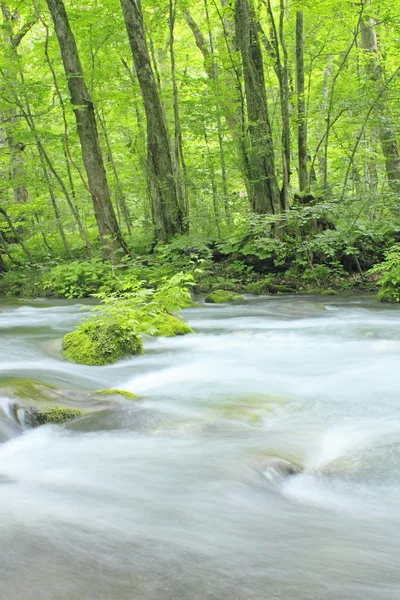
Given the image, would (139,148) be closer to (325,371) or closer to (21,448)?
(325,371)

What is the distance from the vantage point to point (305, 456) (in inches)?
125

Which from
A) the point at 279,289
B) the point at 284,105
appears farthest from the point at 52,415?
the point at 284,105

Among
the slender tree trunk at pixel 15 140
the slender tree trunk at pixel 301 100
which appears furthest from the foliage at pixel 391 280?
the slender tree trunk at pixel 15 140

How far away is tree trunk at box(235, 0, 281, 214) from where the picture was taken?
1089 cm

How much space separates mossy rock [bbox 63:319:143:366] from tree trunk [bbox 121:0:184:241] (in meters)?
6.86

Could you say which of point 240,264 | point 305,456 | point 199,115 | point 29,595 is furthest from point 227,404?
point 199,115

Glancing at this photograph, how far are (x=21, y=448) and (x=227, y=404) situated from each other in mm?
1637

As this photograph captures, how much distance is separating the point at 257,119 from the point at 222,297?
4.02 metres

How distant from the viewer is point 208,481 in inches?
113

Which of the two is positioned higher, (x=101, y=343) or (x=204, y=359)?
(x=101, y=343)

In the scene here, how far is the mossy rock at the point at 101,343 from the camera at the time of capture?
5602 mm

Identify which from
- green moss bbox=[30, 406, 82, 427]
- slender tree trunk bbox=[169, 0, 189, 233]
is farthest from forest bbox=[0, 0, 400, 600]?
slender tree trunk bbox=[169, 0, 189, 233]

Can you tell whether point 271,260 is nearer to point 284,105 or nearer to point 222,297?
point 222,297

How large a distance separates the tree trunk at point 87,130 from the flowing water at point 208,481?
6181 mm
